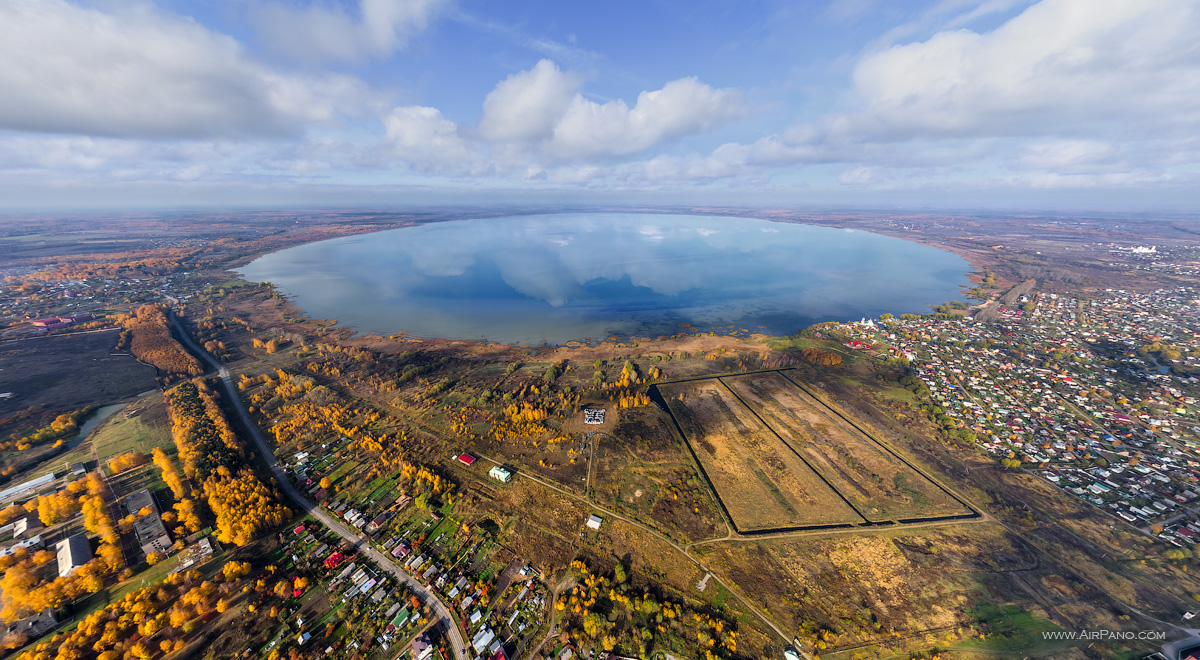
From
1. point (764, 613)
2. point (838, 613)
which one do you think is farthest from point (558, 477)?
point (838, 613)

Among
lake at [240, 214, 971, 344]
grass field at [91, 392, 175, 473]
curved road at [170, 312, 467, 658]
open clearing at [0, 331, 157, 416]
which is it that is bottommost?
curved road at [170, 312, 467, 658]

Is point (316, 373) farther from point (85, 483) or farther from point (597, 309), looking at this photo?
point (597, 309)

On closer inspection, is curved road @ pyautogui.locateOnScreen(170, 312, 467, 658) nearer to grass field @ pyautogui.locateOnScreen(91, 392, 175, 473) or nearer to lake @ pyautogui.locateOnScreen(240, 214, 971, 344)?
grass field @ pyautogui.locateOnScreen(91, 392, 175, 473)

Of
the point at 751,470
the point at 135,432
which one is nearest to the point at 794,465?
the point at 751,470

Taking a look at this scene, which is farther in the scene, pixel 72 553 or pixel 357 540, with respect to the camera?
pixel 357 540

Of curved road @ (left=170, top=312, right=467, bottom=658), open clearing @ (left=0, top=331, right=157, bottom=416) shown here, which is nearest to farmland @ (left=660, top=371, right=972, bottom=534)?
curved road @ (left=170, top=312, right=467, bottom=658)

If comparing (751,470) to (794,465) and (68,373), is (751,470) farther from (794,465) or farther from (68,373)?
(68,373)
